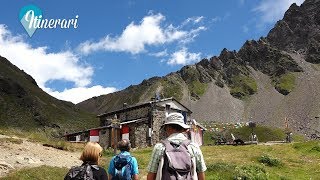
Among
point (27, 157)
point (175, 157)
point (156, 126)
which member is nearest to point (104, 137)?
point (156, 126)

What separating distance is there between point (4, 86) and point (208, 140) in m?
68.9

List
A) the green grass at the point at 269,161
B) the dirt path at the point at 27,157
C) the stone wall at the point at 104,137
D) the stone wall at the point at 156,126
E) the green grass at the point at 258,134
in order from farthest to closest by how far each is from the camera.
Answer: the green grass at the point at 258,134 < the stone wall at the point at 104,137 < the stone wall at the point at 156,126 < the green grass at the point at 269,161 < the dirt path at the point at 27,157

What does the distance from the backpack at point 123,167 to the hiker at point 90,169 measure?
110 inches

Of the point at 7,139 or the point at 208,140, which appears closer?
the point at 7,139

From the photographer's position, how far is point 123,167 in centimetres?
998

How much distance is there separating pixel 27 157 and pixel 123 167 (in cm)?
1387

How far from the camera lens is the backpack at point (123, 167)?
32.4 ft

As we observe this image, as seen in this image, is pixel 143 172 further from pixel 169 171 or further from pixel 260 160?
pixel 169 171

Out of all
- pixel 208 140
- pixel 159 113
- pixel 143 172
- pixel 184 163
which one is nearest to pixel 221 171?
pixel 143 172

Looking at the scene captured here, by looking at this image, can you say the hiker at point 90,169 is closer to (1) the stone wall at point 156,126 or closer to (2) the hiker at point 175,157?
(2) the hiker at point 175,157

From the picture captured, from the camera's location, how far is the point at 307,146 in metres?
41.6

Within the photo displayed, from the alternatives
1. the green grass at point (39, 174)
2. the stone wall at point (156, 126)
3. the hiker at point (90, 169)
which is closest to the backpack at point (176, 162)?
the hiker at point (90, 169)

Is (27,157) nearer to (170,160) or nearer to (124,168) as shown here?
(124,168)

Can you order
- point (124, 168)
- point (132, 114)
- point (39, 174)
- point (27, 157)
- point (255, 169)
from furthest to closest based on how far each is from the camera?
1. point (132, 114)
2. point (27, 157)
3. point (255, 169)
4. point (39, 174)
5. point (124, 168)
